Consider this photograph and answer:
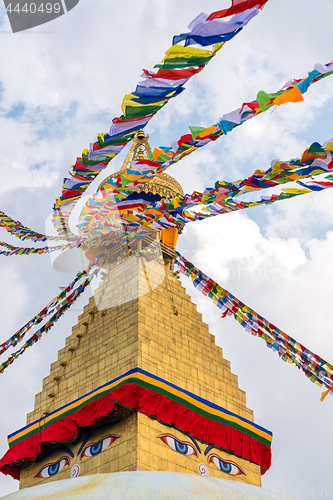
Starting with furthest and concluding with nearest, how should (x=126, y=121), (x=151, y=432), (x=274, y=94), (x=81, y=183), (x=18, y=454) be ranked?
1. (x=18, y=454)
2. (x=151, y=432)
3. (x=81, y=183)
4. (x=126, y=121)
5. (x=274, y=94)

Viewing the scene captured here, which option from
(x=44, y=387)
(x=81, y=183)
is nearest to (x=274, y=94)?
(x=81, y=183)

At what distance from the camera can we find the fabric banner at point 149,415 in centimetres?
944

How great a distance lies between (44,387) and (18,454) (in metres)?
1.46

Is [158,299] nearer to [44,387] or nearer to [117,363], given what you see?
[117,363]

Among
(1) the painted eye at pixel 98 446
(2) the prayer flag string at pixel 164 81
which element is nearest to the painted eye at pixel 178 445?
(1) the painted eye at pixel 98 446

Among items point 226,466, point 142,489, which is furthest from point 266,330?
point 142,489

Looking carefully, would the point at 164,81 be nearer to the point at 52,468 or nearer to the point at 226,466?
the point at 226,466

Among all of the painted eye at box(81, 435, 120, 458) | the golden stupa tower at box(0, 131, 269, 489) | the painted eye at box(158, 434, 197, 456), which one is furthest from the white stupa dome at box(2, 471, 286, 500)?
the painted eye at box(81, 435, 120, 458)

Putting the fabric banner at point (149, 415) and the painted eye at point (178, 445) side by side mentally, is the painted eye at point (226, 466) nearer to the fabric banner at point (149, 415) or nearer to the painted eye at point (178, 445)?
the fabric banner at point (149, 415)

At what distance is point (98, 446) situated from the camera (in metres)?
9.55

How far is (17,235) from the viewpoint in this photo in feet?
38.4

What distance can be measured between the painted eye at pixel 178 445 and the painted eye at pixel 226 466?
1.38ft

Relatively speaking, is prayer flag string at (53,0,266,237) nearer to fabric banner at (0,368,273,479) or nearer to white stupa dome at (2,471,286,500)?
fabric banner at (0,368,273,479)

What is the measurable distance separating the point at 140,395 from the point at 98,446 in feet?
3.80
